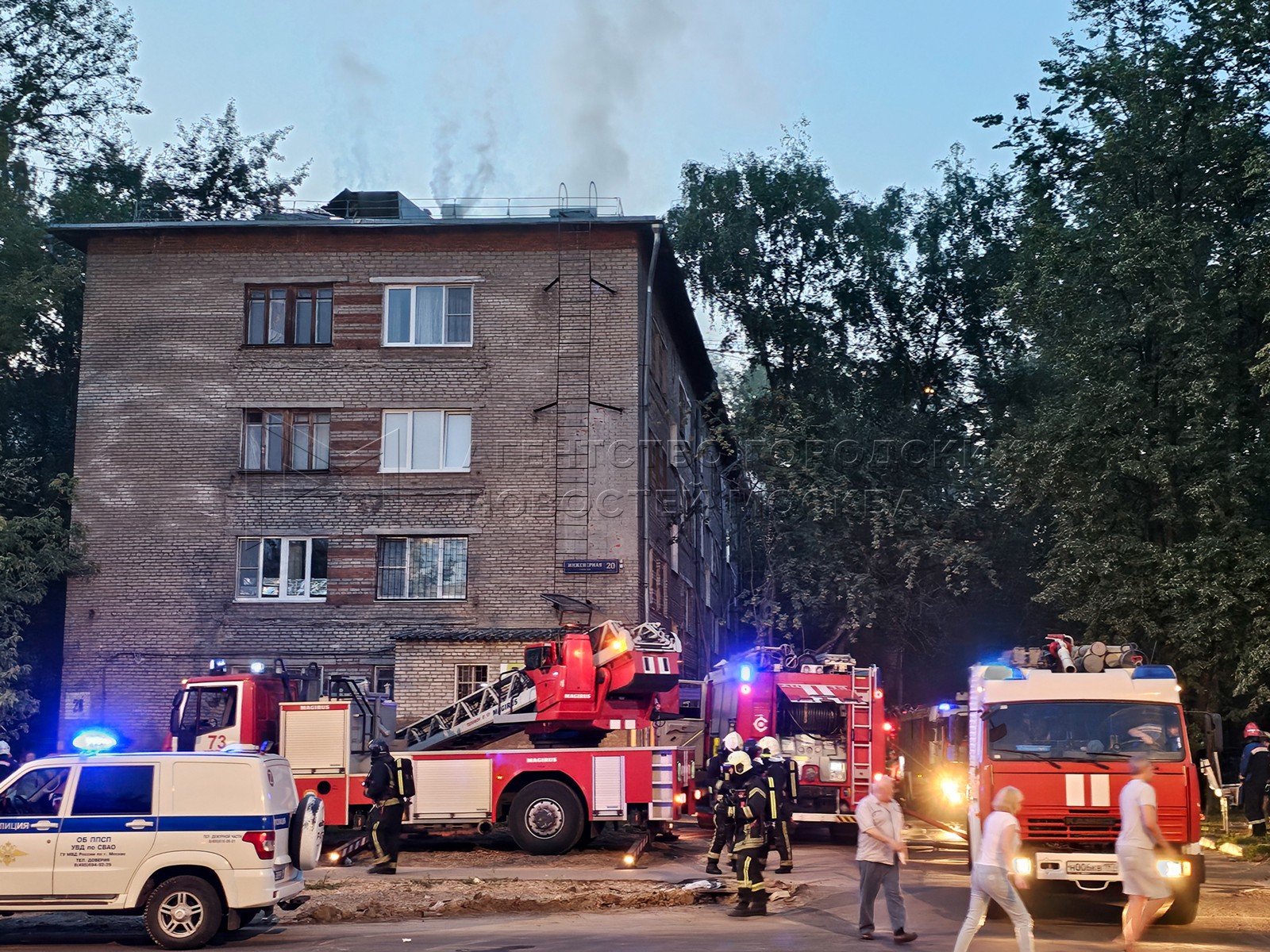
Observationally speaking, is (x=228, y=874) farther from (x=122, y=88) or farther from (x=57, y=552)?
(x=122, y=88)

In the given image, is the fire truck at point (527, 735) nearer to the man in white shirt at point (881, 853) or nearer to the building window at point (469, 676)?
the building window at point (469, 676)

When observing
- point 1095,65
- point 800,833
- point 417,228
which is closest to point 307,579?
point 417,228

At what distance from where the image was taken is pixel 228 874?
11.5m

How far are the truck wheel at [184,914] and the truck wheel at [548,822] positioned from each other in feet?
22.6

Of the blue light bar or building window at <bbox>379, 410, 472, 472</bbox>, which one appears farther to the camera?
building window at <bbox>379, 410, 472, 472</bbox>

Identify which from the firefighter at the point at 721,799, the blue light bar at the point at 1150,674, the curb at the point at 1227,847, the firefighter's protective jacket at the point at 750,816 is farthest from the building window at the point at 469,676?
the blue light bar at the point at 1150,674

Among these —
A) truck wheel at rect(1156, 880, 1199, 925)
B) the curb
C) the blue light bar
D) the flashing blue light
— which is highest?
the blue light bar

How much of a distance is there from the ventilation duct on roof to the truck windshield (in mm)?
19954

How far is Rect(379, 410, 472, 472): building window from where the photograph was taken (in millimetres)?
27109

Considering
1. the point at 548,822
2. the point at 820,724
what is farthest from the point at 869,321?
the point at 548,822

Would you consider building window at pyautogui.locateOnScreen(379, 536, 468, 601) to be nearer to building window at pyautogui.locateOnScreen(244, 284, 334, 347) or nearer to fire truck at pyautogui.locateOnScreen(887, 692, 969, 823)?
building window at pyautogui.locateOnScreen(244, 284, 334, 347)

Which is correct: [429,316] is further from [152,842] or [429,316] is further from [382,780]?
[152,842]

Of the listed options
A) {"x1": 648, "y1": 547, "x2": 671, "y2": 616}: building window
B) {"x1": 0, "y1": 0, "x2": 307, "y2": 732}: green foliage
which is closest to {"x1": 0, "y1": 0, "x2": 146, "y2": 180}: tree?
{"x1": 0, "y1": 0, "x2": 307, "y2": 732}: green foliage

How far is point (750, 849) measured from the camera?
42.9 ft
